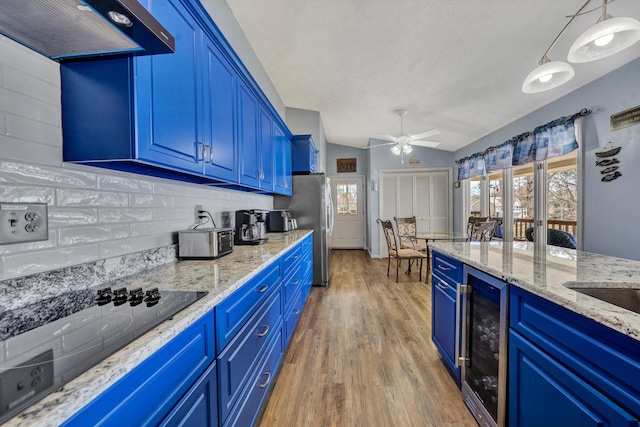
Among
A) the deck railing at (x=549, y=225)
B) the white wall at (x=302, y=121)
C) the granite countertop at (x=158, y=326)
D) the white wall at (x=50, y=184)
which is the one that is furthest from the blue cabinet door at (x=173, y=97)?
the deck railing at (x=549, y=225)

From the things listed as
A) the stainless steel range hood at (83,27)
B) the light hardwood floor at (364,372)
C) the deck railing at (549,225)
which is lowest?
the light hardwood floor at (364,372)

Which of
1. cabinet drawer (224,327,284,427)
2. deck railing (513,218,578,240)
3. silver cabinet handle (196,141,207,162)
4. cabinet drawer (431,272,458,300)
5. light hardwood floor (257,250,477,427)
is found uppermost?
silver cabinet handle (196,141,207,162)

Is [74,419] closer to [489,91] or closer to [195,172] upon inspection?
[195,172]

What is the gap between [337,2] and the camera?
6.47 ft

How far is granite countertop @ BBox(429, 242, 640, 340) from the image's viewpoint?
0.72 meters

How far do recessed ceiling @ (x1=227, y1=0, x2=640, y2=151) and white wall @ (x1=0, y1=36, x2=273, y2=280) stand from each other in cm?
189

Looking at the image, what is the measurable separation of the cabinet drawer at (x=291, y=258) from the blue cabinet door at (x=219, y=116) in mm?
712

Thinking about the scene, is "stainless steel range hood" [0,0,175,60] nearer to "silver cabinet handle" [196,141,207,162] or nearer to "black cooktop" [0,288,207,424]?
"silver cabinet handle" [196,141,207,162]

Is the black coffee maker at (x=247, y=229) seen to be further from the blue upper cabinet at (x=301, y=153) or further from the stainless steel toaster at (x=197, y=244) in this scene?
the blue upper cabinet at (x=301, y=153)

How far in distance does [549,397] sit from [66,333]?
1510 mm

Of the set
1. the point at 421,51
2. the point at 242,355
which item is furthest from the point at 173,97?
the point at 421,51

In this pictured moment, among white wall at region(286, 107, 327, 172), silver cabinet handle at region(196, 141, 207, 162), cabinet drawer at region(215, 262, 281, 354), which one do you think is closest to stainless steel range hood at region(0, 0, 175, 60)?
silver cabinet handle at region(196, 141, 207, 162)

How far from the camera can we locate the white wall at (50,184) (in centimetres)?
78

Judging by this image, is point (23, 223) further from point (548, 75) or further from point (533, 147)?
point (533, 147)
